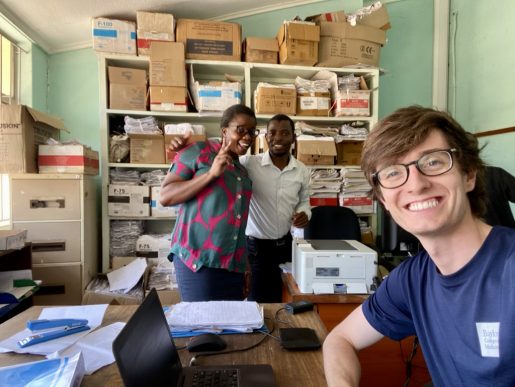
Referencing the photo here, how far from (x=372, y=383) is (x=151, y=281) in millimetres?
1739

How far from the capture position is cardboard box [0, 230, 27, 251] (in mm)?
1736

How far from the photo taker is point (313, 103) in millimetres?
2709

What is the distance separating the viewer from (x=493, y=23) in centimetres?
262

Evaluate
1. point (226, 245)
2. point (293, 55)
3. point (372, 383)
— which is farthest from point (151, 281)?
point (293, 55)

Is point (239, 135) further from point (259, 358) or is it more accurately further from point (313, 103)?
point (313, 103)

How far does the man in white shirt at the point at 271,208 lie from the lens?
6.47ft

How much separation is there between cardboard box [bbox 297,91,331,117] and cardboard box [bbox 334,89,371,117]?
0.10 meters

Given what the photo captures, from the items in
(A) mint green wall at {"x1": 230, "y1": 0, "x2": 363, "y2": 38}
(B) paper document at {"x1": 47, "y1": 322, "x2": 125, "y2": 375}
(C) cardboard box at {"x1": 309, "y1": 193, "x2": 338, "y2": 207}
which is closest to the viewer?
(B) paper document at {"x1": 47, "y1": 322, "x2": 125, "y2": 375}

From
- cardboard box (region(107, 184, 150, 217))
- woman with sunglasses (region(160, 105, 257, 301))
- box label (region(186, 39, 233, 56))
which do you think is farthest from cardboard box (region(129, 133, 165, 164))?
woman with sunglasses (region(160, 105, 257, 301))

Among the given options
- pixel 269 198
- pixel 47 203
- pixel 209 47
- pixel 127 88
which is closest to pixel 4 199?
pixel 47 203

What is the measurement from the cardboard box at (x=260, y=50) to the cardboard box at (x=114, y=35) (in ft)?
3.04

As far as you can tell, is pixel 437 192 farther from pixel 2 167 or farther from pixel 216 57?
pixel 2 167

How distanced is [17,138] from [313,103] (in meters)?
2.24

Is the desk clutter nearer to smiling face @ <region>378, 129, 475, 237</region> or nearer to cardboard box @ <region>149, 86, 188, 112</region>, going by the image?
smiling face @ <region>378, 129, 475, 237</region>
